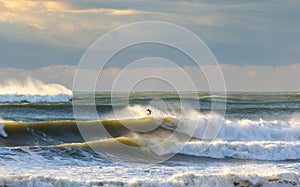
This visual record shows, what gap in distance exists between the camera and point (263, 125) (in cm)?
3291

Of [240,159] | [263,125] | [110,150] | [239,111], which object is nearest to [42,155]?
[110,150]

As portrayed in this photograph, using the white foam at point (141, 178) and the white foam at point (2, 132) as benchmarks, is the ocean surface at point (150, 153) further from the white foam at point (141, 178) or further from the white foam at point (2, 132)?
the white foam at point (2, 132)

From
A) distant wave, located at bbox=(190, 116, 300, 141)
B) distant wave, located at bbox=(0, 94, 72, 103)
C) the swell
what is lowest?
the swell

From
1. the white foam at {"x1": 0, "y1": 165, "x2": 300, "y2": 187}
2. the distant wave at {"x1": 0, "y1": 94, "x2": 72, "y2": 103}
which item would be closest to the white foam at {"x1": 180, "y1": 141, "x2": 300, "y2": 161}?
the white foam at {"x1": 0, "y1": 165, "x2": 300, "y2": 187}

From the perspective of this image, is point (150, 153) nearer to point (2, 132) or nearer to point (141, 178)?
point (141, 178)

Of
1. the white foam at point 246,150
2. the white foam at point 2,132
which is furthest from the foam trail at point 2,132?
the white foam at point 246,150

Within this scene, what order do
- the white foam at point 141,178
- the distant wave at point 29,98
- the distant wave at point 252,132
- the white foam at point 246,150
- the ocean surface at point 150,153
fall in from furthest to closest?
the distant wave at point 29,98, the distant wave at point 252,132, the white foam at point 246,150, the ocean surface at point 150,153, the white foam at point 141,178

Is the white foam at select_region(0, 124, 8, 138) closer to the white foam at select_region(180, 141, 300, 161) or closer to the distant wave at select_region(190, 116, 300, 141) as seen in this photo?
the white foam at select_region(180, 141, 300, 161)

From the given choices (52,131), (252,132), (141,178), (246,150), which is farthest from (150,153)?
(252,132)

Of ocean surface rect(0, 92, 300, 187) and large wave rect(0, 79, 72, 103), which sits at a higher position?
large wave rect(0, 79, 72, 103)

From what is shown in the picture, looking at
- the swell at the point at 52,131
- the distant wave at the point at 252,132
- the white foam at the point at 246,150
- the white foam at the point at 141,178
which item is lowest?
the white foam at the point at 141,178

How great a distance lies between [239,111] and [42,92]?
24343mm

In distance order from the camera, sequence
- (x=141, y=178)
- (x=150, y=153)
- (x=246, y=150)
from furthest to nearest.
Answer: (x=246, y=150) → (x=150, y=153) → (x=141, y=178)

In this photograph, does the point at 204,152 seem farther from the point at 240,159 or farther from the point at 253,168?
the point at 253,168
